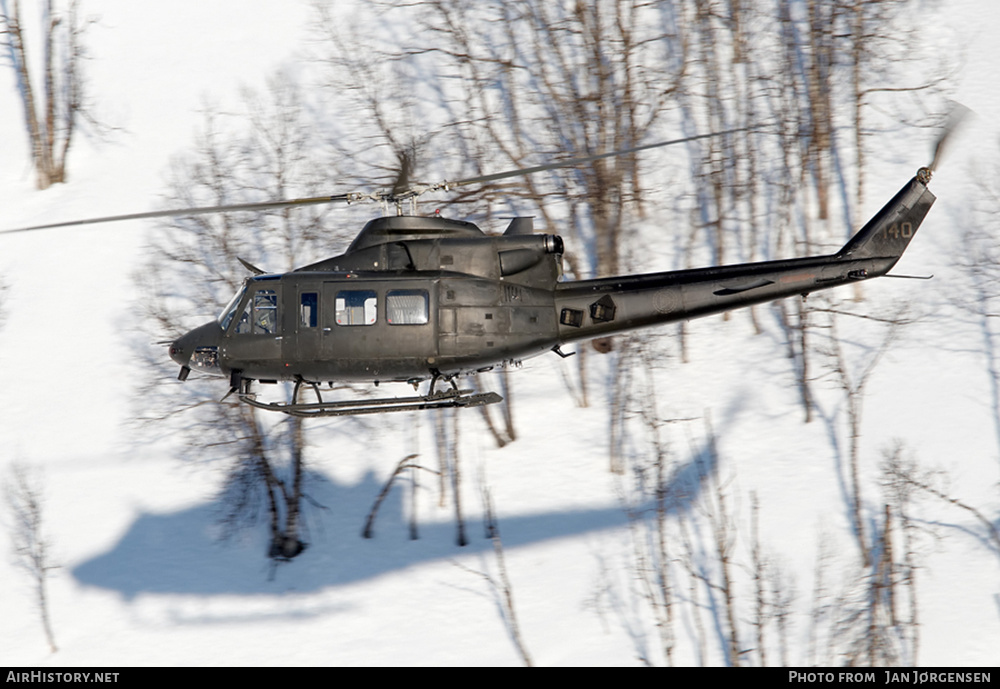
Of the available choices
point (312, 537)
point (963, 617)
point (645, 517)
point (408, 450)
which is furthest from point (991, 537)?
point (312, 537)

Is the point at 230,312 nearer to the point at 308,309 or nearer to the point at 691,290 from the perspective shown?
the point at 308,309

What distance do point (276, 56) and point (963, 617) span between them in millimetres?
31742

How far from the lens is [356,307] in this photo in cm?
1343

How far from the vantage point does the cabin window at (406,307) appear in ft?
43.9

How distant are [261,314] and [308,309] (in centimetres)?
75

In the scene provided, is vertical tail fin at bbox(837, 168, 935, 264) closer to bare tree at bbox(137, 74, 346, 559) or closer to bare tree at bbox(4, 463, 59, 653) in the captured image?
bare tree at bbox(137, 74, 346, 559)

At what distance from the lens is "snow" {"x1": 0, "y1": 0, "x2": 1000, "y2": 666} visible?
24.9m

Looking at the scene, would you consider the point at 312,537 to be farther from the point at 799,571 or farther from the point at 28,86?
the point at 28,86

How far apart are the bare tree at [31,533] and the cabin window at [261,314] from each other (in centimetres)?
1541

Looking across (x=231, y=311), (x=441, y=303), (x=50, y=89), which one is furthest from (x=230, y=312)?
(x=50, y=89)

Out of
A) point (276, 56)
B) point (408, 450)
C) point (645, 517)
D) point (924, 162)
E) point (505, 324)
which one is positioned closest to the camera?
point (505, 324)

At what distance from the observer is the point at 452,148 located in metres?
32.8

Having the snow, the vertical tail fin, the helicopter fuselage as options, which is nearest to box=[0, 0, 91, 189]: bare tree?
the snow

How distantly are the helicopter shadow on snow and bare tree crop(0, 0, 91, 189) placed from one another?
16.0 metres
